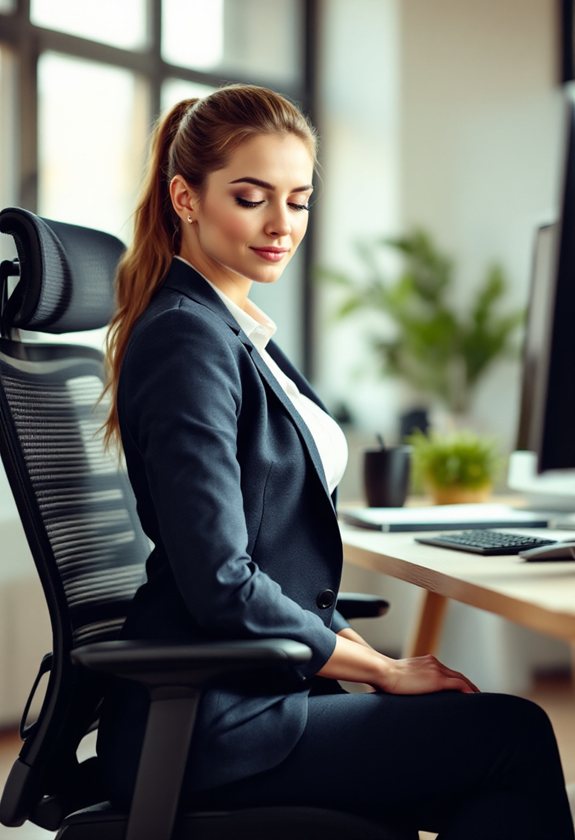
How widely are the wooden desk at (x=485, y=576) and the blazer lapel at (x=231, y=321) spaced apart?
0.18 meters

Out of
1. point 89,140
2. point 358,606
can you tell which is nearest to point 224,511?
point 358,606

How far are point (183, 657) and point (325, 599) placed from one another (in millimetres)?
300

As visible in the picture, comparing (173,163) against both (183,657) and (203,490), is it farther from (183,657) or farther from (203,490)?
(183,657)

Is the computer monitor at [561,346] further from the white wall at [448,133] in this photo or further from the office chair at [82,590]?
the white wall at [448,133]

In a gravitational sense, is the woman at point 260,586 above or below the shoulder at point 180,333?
below

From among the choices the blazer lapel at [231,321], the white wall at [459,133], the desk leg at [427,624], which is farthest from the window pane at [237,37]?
the blazer lapel at [231,321]

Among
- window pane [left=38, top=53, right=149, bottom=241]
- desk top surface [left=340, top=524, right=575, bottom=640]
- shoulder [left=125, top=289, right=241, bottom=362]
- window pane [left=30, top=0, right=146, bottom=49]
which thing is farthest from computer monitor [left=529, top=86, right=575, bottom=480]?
window pane [left=30, top=0, right=146, bottom=49]

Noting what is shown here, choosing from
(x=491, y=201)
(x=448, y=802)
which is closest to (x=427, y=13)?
(x=491, y=201)

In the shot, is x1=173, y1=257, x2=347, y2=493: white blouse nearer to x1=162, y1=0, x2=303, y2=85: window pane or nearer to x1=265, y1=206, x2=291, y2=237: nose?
x1=265, y1=206, x2=291, y2=237: nose

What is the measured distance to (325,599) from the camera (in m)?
1.27

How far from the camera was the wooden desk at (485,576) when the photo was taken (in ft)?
3.34

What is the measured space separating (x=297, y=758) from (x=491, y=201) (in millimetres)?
4548

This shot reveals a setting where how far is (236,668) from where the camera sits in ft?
3.36

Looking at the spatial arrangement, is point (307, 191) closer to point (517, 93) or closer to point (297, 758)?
point (297, 758)
